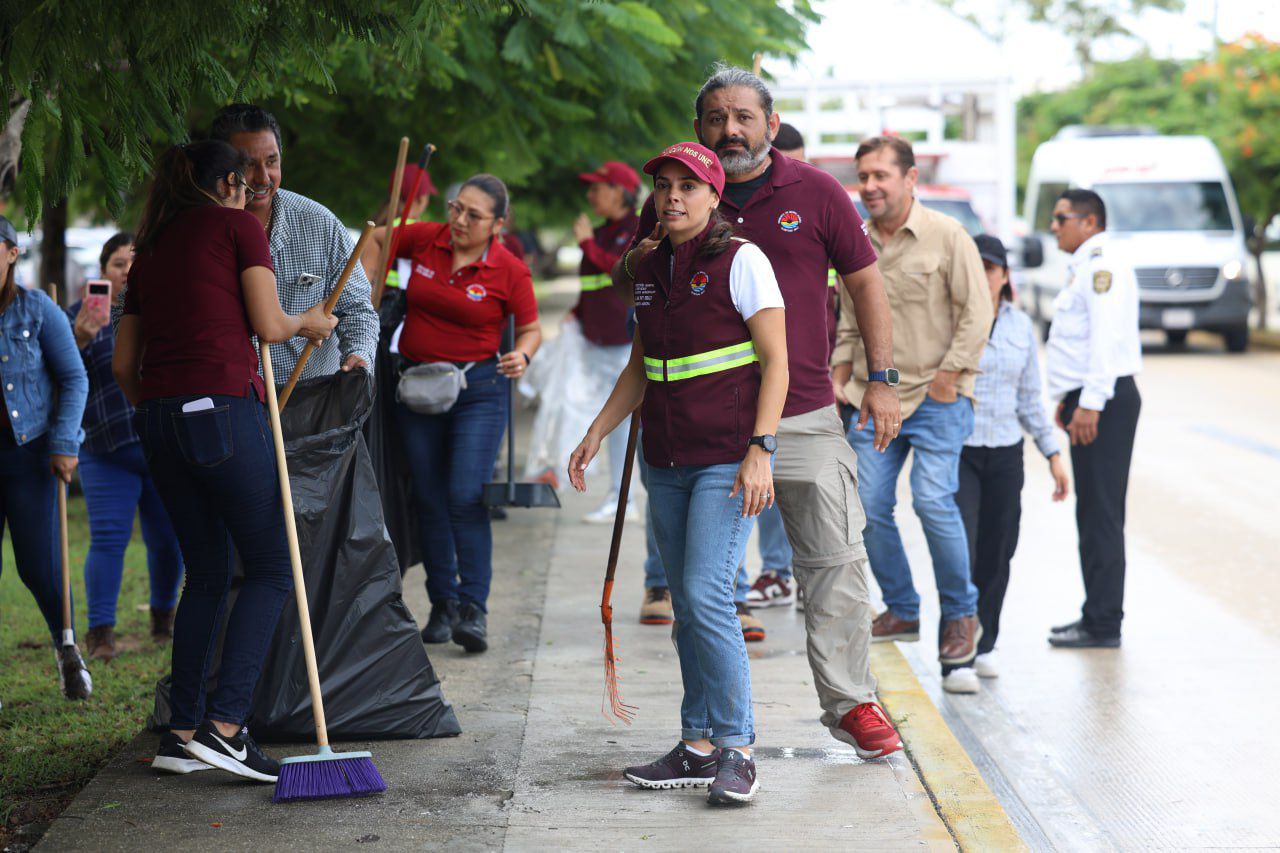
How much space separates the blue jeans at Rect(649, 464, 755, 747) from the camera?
4328 mm

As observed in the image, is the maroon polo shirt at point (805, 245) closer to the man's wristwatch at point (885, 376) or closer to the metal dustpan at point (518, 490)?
the man's wristwatch at point (885, 376)

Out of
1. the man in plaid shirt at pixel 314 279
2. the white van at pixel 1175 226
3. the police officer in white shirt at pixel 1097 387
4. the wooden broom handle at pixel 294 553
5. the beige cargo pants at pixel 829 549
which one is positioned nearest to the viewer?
the wooden broom handle at pixel 294 553

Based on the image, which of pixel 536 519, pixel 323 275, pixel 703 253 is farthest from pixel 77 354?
pixel 536 519

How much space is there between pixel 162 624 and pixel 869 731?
339 centimetres

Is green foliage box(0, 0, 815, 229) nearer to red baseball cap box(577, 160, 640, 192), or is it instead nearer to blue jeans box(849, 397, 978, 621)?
red baseball cap box(577, 160, 640, 192)

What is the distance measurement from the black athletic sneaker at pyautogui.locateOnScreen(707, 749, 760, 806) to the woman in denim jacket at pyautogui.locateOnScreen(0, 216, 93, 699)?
2.64 m

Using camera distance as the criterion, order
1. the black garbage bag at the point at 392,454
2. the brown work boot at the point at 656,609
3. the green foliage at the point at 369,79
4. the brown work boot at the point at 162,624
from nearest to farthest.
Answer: the green foliage at the point at 369,79
the black garbage bag at the point at 392,454
the brown work boot at the point at 162,624
the brown work boot at the point at 656,609

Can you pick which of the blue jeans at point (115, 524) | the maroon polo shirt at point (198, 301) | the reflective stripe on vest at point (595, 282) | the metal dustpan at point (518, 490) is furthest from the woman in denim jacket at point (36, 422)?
the reflective stripe on vest at point (595, 282)

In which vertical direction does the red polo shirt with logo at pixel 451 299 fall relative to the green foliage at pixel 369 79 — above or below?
below

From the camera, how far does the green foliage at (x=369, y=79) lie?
3.88 meters

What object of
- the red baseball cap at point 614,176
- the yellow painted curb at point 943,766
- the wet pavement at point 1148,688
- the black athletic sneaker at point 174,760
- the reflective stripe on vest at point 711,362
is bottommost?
the wet pavement at point 1148,688

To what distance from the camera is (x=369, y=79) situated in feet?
25.6

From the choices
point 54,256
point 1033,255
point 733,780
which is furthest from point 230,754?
point 1033,255

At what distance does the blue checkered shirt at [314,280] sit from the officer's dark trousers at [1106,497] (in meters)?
3.20
